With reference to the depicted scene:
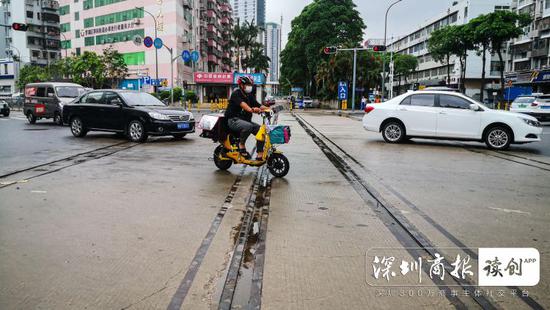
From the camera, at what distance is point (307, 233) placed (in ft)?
14.9

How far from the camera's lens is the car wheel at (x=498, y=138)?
1244 cm

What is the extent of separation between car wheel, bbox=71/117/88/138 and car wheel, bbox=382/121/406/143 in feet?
31.5

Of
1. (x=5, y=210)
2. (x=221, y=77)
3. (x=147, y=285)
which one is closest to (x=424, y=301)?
(x=147, y=285)

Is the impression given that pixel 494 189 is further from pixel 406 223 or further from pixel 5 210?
pixel 5 210

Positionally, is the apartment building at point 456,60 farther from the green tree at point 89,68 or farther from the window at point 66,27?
the window at point 66,27

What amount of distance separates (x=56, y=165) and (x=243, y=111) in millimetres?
3928

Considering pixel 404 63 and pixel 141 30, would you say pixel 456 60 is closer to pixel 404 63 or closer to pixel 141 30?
pixel 404 63

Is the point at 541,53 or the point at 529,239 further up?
the point at 541,53

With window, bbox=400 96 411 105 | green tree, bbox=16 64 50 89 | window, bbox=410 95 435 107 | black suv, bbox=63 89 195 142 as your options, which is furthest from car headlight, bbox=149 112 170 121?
green tree, bbox=16 64 50 89

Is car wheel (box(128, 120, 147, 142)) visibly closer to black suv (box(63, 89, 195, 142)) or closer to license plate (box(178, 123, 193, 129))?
black suv (box(63, 89, 195, 142))

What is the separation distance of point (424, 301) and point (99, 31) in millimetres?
72442

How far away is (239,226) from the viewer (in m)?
4.79

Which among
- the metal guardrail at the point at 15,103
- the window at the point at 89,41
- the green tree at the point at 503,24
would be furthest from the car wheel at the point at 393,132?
the window at the point at 89,41

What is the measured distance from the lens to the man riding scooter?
7471mm
